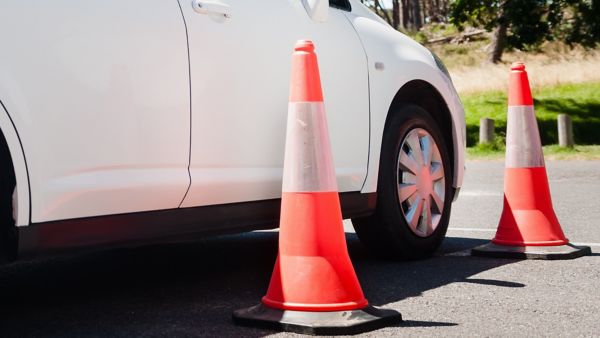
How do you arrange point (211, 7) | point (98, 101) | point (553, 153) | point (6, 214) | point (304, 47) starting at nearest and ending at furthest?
point (6, 214)
point (98, 101)
point (304, 47)
point (211, 7)
point (553, 153)

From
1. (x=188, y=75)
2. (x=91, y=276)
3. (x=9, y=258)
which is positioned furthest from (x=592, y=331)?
(x=91, y=276)

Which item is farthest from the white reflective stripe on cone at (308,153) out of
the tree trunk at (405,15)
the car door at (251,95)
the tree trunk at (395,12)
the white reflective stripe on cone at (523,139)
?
the tree trunk at (405,15)

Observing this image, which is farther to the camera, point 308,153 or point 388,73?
point 388,73

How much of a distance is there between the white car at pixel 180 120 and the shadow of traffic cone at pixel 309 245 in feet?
1.25

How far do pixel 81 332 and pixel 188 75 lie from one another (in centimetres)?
102

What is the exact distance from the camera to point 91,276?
481cm

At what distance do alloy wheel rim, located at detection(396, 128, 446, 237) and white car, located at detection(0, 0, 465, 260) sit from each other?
0.01m

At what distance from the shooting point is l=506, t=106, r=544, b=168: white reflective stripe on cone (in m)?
5.53

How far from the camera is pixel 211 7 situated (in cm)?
391

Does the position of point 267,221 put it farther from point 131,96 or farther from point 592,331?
point 592,331

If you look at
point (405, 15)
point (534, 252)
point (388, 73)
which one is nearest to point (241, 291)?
point (388, 73)

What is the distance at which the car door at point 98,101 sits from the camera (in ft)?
10.5

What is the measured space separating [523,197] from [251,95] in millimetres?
2066

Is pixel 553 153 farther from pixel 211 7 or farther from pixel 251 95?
pixel 211 7
